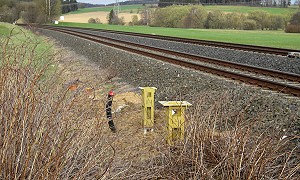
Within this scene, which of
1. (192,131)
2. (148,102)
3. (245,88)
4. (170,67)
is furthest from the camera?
(170,67)

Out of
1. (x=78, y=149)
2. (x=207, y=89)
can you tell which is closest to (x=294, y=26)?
(x=207, y=89)

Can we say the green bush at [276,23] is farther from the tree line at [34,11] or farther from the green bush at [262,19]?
the tree line at [34,11]

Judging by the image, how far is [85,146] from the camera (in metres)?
4.08

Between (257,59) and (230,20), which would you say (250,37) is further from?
(230,20)

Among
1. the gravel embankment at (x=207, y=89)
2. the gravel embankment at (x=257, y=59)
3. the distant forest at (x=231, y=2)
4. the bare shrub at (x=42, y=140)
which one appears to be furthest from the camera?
the distant forest at (x=231, y=2)

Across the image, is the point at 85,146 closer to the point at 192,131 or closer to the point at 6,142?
the point at 6,142

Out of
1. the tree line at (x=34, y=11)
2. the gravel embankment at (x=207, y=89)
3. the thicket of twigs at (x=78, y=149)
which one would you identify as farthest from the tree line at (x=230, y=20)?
the thicket of twigs at (x=78, y=149)

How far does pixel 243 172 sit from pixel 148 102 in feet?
16.5

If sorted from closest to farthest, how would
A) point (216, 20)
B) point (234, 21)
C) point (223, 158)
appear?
point (223, 158)
point (234, 21)
point (216, 20)

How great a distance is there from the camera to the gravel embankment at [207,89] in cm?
743

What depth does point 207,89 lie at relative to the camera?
1071 centimetres

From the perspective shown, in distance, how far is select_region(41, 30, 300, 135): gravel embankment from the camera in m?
7.43

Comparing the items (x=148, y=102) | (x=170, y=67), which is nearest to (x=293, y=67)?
(x=170, y=67)

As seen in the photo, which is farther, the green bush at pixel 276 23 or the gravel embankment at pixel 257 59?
→ the green bush at pixel 276 23
